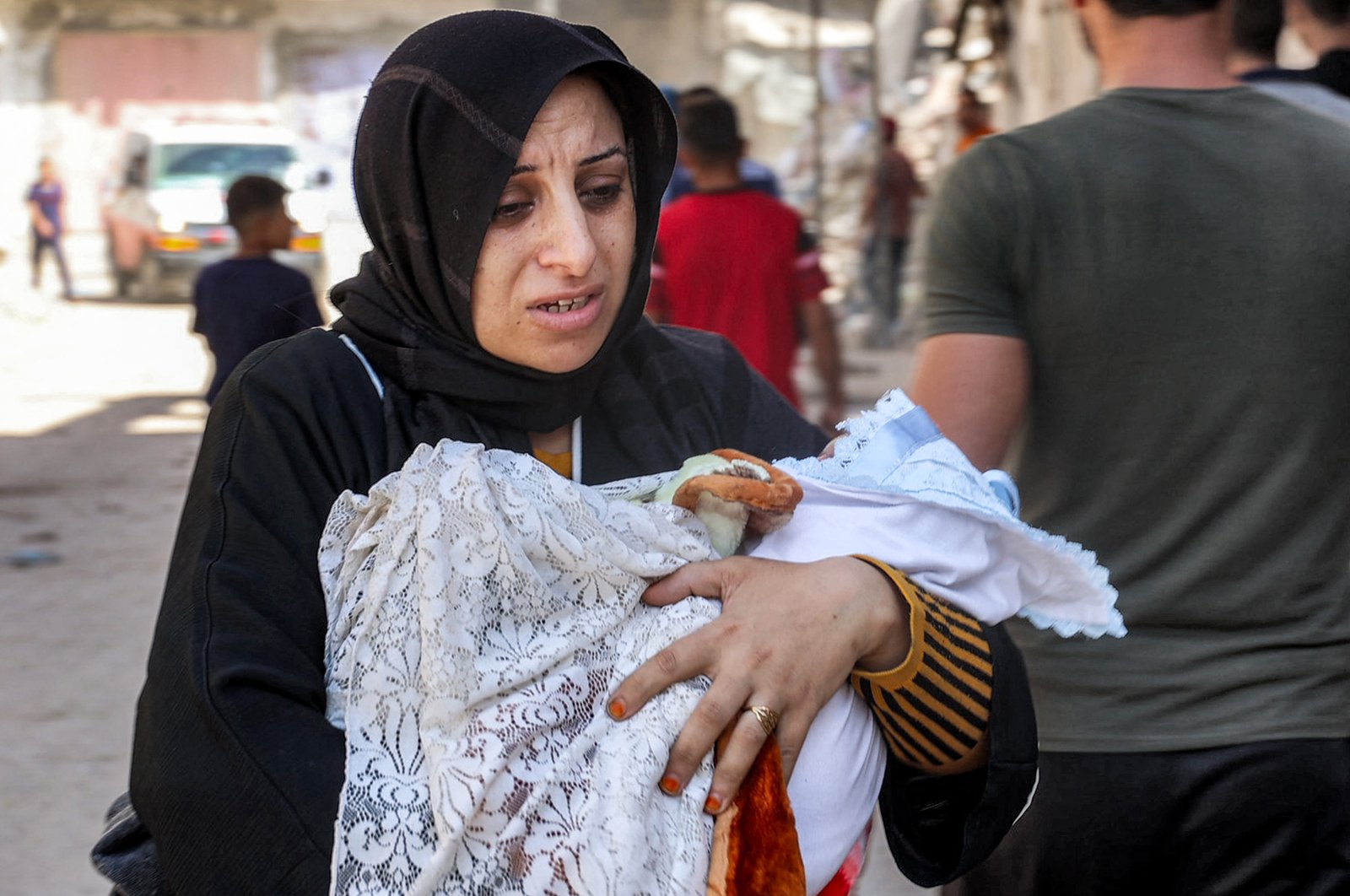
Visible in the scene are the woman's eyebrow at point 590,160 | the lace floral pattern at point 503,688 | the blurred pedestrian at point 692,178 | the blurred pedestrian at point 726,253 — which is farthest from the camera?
the blurred pedestrian at point 692,178

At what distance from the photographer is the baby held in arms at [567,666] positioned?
1.39m

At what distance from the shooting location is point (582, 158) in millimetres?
1742

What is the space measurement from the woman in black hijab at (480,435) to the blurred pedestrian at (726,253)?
3.79 meters

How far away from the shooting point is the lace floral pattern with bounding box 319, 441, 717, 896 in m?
1.38

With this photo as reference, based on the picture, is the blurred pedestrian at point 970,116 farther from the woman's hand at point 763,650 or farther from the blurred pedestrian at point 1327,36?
the woman's hand at point 763,650

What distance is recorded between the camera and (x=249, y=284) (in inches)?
222

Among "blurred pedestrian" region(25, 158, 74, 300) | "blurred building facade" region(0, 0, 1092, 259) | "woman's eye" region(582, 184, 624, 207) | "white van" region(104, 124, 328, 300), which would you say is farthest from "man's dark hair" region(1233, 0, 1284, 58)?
"blurred building facade" region(0, 0, 1092, 259)

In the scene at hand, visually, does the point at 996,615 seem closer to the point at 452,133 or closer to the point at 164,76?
the point at 452,133

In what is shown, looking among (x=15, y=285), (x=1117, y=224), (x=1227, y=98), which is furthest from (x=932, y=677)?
(x=15, y=285)

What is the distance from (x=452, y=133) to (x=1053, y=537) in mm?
755

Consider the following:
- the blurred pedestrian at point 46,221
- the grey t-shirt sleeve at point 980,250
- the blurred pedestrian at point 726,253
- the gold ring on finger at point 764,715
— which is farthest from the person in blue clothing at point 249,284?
the blurred pedestrian at point 46,221

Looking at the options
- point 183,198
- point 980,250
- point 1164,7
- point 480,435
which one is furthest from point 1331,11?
point 183,198

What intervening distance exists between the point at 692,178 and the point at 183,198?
13158 mm

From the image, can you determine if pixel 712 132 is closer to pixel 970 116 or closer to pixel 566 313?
pixel 566 313
